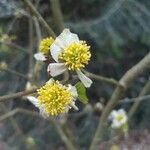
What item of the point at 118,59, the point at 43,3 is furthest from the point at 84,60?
the point at 118,59

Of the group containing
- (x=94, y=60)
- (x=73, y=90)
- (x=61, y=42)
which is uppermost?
(x=94, y=60)

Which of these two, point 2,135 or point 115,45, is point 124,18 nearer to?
point 115,45

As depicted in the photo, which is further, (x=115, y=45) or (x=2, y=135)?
(x=2, y=135)

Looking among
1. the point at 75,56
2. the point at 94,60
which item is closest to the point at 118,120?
the point at 75,56

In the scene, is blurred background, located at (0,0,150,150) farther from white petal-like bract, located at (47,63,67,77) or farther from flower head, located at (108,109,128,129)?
white petal-like bract, located at (47,63,67,77)

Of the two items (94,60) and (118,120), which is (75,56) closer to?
(118,120)

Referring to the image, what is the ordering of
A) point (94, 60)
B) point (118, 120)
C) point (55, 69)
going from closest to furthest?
point (55, 69), point (118, 120), point (94, 60)

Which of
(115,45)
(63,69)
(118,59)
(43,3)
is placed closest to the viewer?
(63,69)
